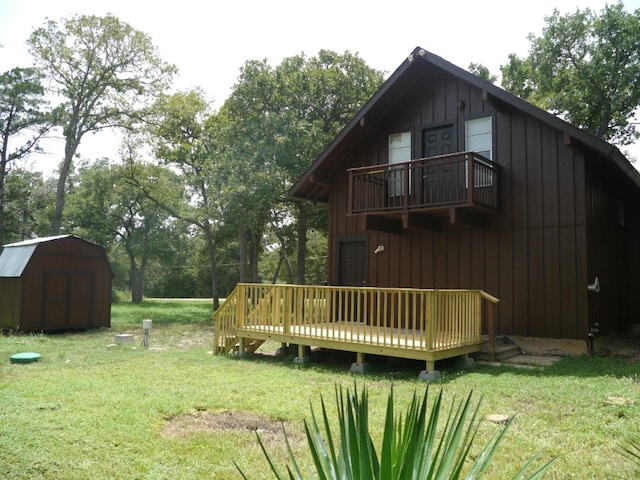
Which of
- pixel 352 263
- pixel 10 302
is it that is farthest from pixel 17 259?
pixel 352 263

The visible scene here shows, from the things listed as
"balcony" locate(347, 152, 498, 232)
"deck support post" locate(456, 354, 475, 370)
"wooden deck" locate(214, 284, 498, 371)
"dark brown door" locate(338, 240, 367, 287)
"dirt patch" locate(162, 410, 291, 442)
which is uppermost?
"balcony" locate(347, 152, 498, 232)

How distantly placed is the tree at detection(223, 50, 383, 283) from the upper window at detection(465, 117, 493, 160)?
9.20 meters

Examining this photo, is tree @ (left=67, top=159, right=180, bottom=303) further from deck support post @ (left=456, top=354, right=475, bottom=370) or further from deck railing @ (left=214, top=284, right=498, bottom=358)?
deck support post @ (left=456, top=354, right=475, bottom=370)

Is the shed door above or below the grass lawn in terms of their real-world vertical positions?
above

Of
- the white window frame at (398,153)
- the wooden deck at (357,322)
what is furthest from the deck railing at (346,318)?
the white window frame at (398,153)

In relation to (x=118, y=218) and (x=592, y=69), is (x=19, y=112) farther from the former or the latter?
(x=592, y=69)

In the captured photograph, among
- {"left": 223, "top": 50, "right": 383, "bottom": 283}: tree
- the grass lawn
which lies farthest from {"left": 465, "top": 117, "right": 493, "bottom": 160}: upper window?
{"left": 223, "top": 50, "right": 383, "bottom": 283}: tree

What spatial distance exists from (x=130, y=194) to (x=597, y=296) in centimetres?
2937

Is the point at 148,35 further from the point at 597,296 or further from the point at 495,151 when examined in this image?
the point at 597,296

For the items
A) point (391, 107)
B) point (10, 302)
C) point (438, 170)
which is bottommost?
point (10, 302)

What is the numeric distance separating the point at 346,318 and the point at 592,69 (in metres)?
19.6

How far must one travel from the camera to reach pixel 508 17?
28.3ft

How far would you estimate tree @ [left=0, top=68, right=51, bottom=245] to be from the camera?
26391 mm

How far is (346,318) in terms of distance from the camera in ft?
30.2
